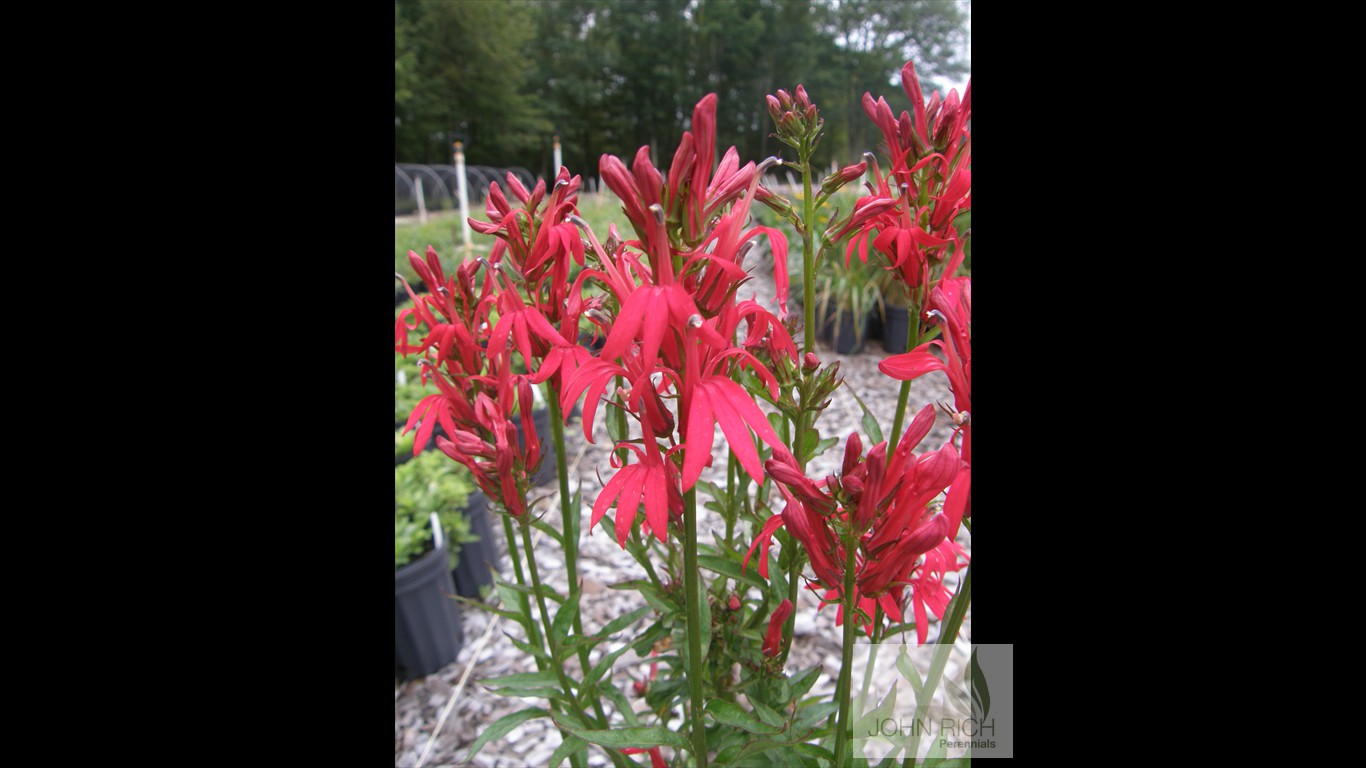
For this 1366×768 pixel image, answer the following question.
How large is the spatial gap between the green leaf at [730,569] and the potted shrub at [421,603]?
195cm

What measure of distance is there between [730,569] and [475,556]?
8.97 ft

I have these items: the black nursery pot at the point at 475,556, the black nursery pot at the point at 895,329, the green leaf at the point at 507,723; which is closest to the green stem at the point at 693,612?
the green leaf at the point at 507,723

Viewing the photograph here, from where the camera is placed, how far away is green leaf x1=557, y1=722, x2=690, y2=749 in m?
1.10

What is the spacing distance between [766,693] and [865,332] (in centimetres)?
705

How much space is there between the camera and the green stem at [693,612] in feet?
2.95

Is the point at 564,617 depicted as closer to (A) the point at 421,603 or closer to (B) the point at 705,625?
(B) the point at 705,625

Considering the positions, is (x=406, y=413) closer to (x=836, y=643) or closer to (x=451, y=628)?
(x=451, y=628)

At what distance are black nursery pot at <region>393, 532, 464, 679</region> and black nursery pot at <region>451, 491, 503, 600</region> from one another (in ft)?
1.29

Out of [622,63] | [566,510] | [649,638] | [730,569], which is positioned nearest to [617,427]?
[566,510]

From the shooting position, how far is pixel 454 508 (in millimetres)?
3383

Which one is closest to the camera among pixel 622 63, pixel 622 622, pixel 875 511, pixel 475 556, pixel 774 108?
pixel 875 511
